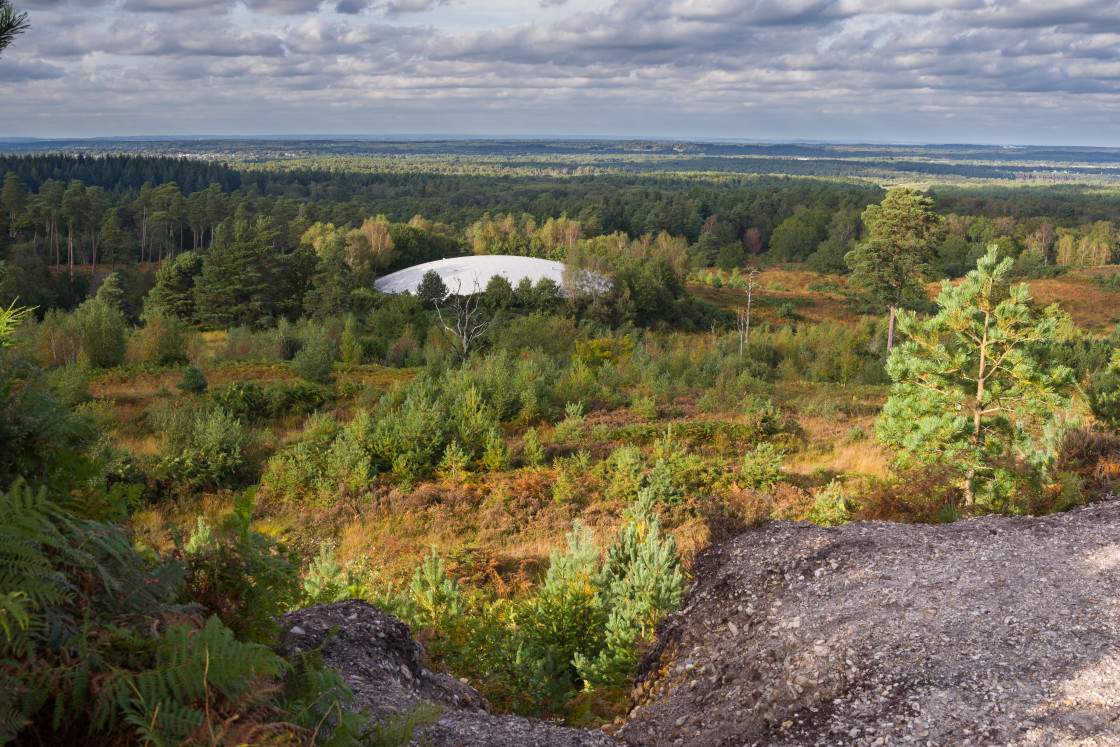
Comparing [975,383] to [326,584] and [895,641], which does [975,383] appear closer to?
[895,641]

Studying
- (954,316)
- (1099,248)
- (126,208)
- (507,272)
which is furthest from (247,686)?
(1099,248)

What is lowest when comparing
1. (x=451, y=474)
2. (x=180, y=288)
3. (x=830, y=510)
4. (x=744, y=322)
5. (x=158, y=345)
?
(x=744, y=322)

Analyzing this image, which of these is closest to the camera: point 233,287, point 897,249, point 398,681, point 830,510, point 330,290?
point 398,681

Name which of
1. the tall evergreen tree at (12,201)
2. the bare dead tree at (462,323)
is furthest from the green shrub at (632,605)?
the tall evergreen tree at (12,201)

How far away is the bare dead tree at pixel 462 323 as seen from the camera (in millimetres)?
23453

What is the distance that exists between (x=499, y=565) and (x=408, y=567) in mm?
936

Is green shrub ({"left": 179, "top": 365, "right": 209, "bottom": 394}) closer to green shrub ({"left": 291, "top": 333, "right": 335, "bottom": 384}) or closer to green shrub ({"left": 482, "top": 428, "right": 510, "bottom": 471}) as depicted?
green shrub ({"left": 291, "top": 333, "right": 335, "bottom": 384})

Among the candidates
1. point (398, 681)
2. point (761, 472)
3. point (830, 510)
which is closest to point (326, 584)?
point (398, 681)

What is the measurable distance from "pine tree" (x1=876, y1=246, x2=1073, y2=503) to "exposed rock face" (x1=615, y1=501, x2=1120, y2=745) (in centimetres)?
134

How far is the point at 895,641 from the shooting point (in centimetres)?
382

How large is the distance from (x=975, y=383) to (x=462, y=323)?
26.2 metres

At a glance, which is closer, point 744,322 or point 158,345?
point 158,345

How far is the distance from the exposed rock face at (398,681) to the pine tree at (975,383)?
478cm

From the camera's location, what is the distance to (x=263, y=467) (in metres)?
10.4
